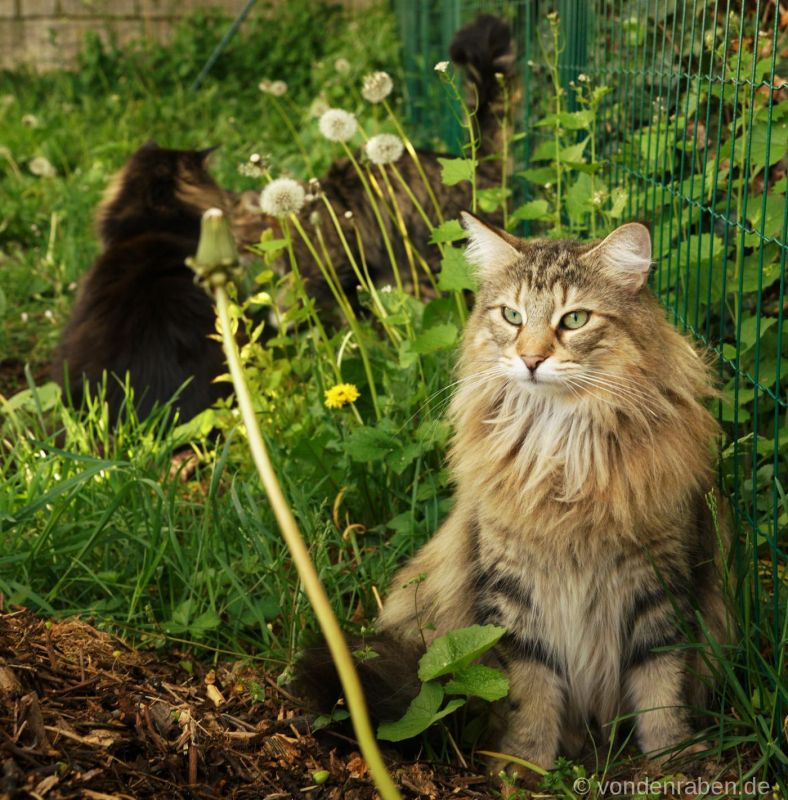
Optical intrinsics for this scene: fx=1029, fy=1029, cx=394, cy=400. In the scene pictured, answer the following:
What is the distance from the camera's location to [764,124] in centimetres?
272

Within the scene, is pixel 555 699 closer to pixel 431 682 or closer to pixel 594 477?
pixel 431 682

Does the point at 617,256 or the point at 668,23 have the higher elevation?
the point at 668,23

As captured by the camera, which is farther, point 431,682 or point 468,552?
point 468,552

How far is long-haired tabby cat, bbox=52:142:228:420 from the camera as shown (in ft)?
13.1

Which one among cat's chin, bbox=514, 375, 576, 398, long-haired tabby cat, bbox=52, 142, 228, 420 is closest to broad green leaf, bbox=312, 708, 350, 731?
cat's chin, bbox=514, 375, 576, 398

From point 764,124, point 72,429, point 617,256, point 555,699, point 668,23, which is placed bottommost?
point 555,699

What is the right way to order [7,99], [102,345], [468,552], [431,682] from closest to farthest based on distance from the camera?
1. [431,682]
2. [468,552]
3. [102,345]
4. [7,99]

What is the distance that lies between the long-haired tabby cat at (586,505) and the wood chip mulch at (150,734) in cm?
16

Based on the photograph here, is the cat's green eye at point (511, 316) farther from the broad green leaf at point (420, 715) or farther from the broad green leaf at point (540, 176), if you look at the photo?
the broad green leaf at point (540, 176)

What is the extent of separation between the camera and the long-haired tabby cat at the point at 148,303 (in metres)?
3.99

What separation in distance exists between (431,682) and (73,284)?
11.8ft

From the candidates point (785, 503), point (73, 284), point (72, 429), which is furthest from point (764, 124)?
point (73, 284)

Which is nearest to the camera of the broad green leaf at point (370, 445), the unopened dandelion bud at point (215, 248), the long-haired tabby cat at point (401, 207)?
the unopened dandelion bud at point (215, 248)

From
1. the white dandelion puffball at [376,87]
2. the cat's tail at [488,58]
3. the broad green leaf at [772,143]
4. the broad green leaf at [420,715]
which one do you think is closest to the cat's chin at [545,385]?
the broad green leaf at [420,715]
